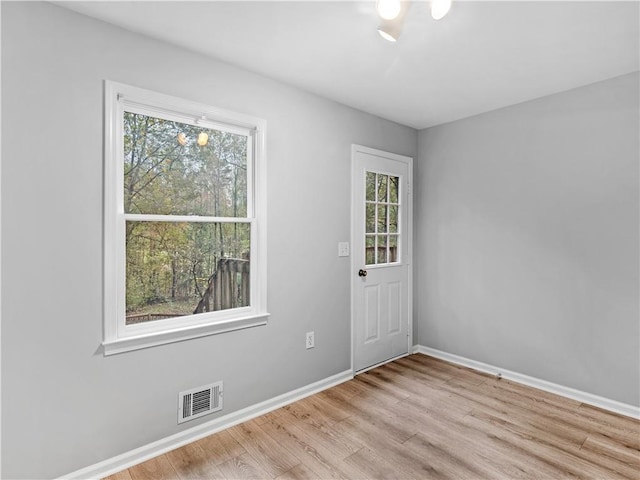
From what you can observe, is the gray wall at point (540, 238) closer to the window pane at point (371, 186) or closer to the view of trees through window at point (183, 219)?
the window pane at point (371, 186)

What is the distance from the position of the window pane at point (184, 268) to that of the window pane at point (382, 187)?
1529 millimetres

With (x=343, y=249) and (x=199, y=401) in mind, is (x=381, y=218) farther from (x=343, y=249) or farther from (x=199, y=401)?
(x=199, y=401)

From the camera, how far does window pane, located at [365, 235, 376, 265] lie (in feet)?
11.3

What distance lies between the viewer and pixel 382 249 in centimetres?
361

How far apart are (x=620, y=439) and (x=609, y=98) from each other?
2.38 m

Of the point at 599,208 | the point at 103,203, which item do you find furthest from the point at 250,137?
the point at 599,208

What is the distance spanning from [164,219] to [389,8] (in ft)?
5.47

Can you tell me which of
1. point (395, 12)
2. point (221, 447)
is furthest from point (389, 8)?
point (221, 447)

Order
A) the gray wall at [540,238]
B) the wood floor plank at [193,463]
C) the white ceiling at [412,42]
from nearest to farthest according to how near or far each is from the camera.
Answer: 1. the white ceiling at [412,42]
2. the wood floor plank at [193,463]
3. the gray wall at [540,238]

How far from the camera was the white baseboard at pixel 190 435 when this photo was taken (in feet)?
6.28

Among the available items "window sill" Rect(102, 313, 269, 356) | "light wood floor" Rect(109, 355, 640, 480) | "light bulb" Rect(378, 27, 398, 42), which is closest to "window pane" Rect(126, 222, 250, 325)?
"window sill" Rect(102, 313, 269, 356)

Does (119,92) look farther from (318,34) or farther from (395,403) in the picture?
(395,403)

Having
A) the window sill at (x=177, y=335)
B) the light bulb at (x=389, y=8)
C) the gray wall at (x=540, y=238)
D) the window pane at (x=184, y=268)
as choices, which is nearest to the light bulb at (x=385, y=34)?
the light bulb at (x=389, y=8)

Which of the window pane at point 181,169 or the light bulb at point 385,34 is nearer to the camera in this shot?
the light bulb at point 385,34
